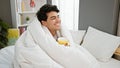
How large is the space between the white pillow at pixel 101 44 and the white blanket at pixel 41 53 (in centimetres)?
59

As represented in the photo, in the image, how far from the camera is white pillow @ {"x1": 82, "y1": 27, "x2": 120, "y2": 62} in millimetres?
2006

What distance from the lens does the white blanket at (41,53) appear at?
4.54 feet

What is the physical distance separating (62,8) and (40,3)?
1.63 feet

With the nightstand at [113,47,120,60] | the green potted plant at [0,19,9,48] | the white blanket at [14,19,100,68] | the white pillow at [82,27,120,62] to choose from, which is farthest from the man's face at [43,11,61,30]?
the green potted plant at [0,19,9,48]

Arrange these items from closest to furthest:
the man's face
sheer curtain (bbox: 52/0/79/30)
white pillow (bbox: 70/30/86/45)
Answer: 1. the man's face
2. white pillow (bbox: 70/30/86/45)
3. sheer curtain (bbox: 52/0/79/30)

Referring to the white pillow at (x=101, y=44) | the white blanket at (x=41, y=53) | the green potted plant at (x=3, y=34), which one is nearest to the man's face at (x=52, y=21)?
the white blanket at (x=41, y=53)

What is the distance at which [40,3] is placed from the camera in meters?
3.54

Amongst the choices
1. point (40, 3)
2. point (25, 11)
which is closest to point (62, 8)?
point (40, 3)

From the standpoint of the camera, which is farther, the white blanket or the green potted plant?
the green potted plant

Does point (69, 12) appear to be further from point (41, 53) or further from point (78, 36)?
point (41, 53)

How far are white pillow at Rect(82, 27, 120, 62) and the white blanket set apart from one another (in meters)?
0.59

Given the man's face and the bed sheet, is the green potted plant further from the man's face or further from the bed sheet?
the bed sheet

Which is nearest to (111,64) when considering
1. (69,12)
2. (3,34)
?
(69,12)

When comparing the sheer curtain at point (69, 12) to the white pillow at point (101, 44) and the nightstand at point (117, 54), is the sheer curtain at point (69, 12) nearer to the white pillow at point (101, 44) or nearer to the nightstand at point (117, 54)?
the white pillow at point (101, 44)
